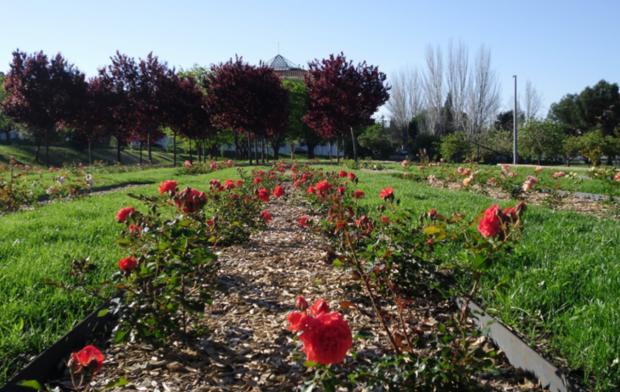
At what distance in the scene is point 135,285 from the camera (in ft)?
7.16

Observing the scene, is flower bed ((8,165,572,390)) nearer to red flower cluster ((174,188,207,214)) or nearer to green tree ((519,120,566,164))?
red flower cluster ((174,188,207,214))

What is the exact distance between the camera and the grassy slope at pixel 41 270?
2125 mm

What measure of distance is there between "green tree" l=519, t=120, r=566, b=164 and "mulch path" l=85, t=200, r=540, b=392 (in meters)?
26.8

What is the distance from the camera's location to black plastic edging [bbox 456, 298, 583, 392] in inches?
66.1

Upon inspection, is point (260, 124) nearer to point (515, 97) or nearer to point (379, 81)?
point (379, 81)

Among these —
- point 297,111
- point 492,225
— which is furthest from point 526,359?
point 297,111

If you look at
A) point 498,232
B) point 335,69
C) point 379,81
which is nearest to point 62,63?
point 335,69

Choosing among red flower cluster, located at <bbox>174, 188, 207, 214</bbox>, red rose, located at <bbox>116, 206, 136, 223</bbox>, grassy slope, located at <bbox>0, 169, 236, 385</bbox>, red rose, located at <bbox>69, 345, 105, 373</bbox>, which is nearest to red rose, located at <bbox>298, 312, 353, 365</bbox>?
red rose, located at <bbox>69, 345, 105, 373</bbox>

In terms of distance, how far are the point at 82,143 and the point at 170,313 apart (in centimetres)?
3780

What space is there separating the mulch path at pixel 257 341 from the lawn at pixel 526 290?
0.29m

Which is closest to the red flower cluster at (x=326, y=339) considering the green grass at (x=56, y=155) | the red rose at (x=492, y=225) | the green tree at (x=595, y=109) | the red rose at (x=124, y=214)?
the red rose at (x=492, y=225)

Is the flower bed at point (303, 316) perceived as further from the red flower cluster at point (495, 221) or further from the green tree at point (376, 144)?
the green tree at point (376, 144)

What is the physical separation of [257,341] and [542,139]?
1121 inches

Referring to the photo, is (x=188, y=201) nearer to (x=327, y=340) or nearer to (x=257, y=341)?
(x=257, y=341)
